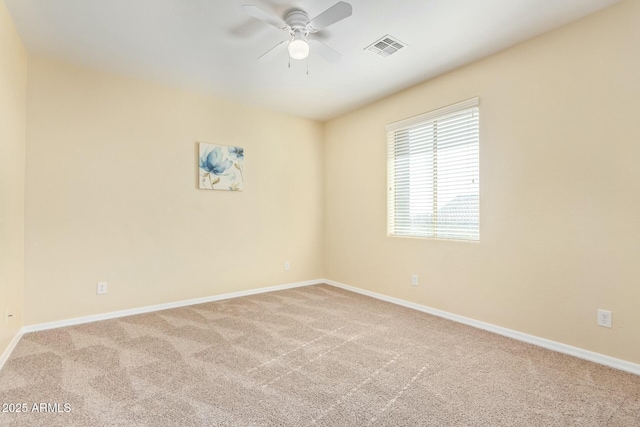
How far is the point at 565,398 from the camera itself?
185 cm

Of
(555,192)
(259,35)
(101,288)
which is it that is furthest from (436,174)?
(101,288)

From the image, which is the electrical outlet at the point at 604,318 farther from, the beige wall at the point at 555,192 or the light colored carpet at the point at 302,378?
the light colored carpet at the point at 302,378

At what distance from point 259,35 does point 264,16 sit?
486mm

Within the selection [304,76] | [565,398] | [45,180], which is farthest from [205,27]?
[565,398]

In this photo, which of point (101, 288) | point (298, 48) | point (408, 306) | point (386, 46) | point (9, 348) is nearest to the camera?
point (298, 48)

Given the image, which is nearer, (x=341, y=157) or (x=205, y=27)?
(x=205, y=27)

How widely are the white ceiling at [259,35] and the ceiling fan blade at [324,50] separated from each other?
0.16 meters

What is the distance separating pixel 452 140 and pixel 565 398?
92.2 inches

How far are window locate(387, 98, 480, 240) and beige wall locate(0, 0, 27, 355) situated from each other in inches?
142

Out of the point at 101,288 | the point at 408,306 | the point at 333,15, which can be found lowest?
the point at 408,306

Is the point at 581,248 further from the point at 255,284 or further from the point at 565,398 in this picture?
the point at 255,284

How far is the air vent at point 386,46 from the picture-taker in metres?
2.68

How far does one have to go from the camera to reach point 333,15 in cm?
208

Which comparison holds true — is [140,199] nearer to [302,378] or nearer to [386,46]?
[302,378]
